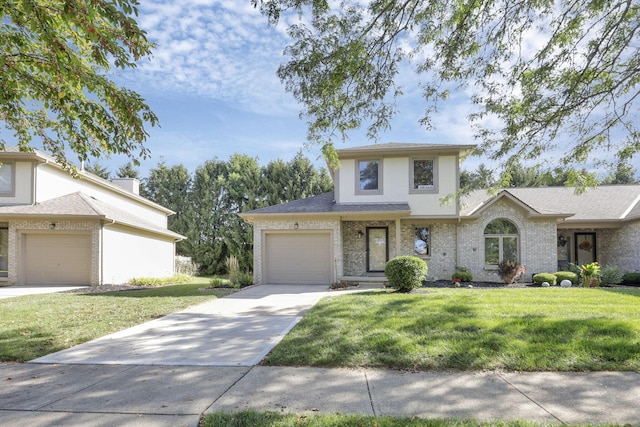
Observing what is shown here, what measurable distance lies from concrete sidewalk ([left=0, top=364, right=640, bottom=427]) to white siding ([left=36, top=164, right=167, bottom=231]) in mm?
13133

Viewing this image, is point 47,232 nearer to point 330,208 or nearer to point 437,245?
point 330,208

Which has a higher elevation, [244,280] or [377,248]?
[377,248]

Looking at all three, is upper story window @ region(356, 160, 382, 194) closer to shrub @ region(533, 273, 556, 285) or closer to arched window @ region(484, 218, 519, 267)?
arched window @ region(484, 218, 519, 267)

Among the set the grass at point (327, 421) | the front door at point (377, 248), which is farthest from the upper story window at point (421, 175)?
the grass at point (327, 421)

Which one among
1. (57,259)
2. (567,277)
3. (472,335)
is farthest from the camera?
(57,259)

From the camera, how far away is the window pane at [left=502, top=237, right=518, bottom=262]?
15.1 metres

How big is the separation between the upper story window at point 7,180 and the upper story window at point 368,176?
14.6 m

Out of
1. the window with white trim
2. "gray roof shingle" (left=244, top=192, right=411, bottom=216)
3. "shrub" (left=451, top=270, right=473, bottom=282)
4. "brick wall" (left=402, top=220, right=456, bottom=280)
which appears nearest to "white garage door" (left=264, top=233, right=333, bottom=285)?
"gray roof shingle" (left=244, top=192, right=411, bottom=216)

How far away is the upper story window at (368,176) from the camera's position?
50.3 feet

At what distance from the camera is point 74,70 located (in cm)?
549

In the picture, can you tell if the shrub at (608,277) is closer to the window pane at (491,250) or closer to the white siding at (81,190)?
the window pane at (491,250)

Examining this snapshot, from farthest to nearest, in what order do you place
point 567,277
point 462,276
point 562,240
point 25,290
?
point 562,240
point 462,276
point 567,277
point 25,290

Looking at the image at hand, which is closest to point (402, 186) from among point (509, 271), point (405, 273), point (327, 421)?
point (509, 271)

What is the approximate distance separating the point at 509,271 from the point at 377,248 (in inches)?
201
